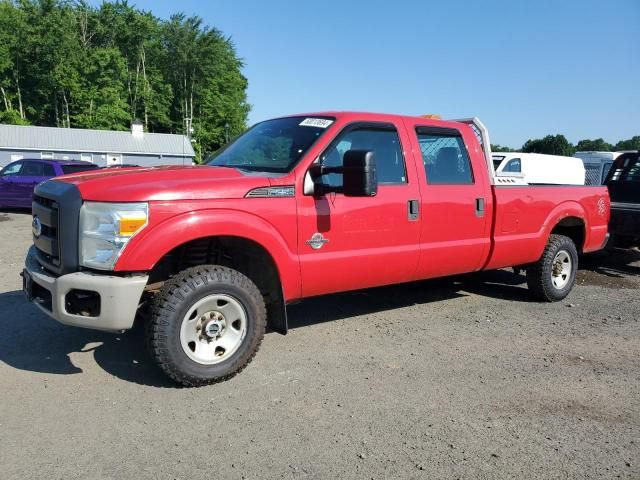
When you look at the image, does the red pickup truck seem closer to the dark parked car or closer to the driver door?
the driver door

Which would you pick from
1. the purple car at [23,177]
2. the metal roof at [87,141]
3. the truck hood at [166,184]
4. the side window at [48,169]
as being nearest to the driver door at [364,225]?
the truck hood at [166,184]

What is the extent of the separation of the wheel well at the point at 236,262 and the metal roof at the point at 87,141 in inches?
1446

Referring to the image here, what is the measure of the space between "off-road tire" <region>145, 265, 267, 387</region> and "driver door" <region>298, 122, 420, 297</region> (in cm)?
53

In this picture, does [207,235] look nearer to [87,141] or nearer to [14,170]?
[14,170]

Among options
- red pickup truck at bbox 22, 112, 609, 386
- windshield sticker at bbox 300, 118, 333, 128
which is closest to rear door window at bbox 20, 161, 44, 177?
red pickup truck at bbox 22, 112, 609, 386

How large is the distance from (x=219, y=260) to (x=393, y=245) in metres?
1.49

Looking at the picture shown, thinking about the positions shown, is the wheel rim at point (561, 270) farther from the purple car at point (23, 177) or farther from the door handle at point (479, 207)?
the purple car at point (23, 177)

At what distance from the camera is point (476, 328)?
16.9 ft

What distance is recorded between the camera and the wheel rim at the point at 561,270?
6154 mm

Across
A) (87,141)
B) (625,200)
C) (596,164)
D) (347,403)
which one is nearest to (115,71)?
(87,141)

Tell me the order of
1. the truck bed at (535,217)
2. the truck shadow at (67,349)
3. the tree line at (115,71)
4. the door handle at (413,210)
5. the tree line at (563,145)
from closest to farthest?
the truck shadow at (67,349) < the door handle at (413,210) < the truck bed at (535,217) < the tree line at (115,71) < the tree line at (563,145)

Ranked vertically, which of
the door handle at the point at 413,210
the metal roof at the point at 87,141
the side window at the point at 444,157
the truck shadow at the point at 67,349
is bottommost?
the truck shadow at the point at 67,349

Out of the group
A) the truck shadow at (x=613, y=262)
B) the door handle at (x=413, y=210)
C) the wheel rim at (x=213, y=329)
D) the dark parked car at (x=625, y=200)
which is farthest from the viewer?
the truck shadow at (x=613, y=262)

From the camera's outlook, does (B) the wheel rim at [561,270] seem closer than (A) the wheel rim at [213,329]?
No
